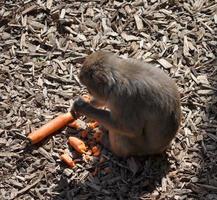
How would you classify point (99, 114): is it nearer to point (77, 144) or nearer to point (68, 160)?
point (77, 144)

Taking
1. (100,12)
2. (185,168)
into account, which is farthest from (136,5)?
(185,168)

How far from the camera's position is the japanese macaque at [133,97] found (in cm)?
702

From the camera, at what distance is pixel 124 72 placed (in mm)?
7074

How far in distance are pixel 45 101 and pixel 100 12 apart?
164cm

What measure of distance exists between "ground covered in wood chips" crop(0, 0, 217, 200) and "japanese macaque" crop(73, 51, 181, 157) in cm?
53

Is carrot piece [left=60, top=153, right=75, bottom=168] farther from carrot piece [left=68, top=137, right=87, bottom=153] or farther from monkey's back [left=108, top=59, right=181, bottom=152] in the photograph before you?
monkey's back [left=108, top=59, right=181, bottom=152]

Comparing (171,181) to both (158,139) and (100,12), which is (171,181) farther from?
(100,12)

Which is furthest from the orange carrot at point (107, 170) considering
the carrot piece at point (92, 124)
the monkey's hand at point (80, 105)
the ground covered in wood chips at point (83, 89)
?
the monkey's hand at point (80, 105)

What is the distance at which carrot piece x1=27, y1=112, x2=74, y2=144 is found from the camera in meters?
7.68

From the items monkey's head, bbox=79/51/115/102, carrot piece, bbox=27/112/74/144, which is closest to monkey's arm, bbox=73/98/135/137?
monkey's head, bbox=79/51/115/102

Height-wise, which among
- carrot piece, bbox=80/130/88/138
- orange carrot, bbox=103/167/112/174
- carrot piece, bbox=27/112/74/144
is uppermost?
carrot piece, bbox=27/112/74/144

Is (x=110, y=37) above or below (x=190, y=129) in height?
above

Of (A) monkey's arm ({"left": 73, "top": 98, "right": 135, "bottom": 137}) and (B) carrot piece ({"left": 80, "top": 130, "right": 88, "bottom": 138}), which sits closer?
(A) monkey's arm ({"left": 73, "top": 98, "right": 135, "bottom": 137})

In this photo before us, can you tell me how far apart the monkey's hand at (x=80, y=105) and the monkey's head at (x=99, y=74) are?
11.6 inches
